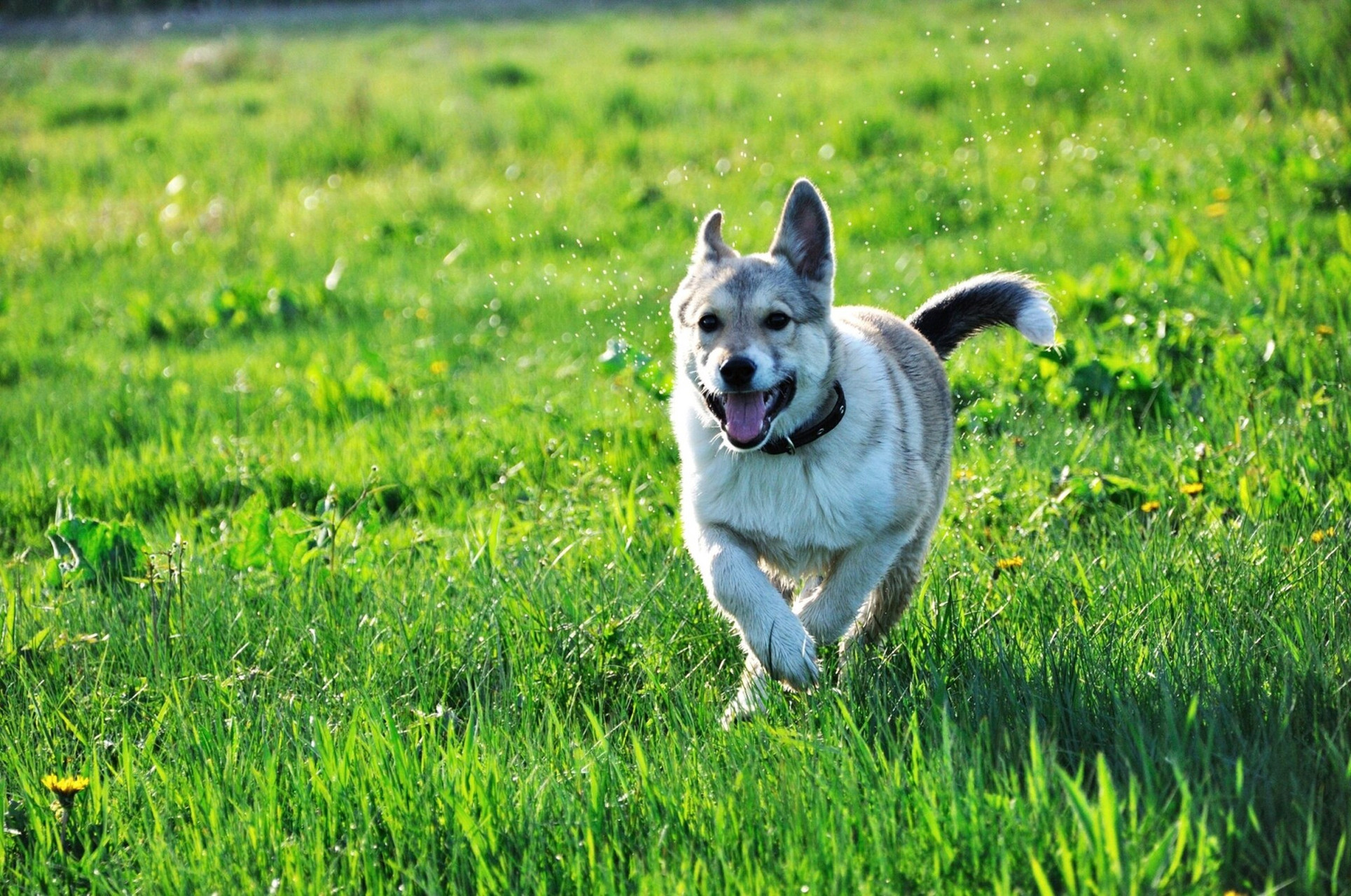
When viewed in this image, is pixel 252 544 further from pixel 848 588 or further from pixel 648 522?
pixel 848 588

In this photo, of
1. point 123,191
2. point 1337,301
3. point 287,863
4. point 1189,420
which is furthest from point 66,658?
point 123,191

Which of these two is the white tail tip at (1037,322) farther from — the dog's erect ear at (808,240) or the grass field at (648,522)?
the dog's erect ear at (808,240)

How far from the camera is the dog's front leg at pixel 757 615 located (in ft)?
10.0

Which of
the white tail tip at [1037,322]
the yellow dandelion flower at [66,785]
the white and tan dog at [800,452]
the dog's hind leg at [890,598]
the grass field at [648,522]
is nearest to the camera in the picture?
the grass field at [648,522]

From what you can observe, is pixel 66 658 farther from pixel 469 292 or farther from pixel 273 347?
pixel 469 292

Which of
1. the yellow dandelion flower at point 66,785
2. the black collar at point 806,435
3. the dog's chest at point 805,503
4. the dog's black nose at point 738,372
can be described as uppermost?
the dog's black nose at point 738,372

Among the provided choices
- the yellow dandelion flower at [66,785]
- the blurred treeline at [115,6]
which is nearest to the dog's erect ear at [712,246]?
the yellow dandelion flower at [66,785]

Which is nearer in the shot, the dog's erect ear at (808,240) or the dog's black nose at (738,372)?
the dog's black nose at (738,372)

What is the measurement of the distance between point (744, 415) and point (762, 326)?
407mm

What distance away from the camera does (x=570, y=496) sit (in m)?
4.46

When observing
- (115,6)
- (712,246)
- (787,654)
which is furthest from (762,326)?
(115,6)

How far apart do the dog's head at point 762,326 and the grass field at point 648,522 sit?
1.95 ft

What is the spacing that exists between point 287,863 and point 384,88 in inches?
529

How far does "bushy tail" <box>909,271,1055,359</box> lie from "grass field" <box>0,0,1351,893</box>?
1.41 ft
